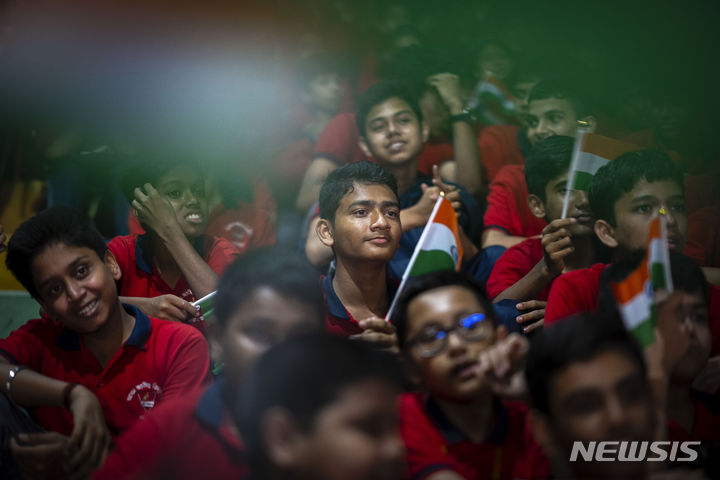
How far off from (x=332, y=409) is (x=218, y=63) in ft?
8.96

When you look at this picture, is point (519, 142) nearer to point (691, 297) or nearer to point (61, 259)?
point (691, 297)

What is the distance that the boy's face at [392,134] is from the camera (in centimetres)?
310

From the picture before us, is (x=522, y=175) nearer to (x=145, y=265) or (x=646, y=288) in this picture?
(x=646, y=288)

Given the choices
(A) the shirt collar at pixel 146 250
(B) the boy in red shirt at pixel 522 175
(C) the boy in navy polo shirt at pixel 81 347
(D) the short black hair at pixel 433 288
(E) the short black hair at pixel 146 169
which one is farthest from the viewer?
(B) the boy in red shirt at pixel 522 175

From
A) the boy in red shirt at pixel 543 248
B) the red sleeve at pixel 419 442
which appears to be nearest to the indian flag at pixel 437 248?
the boy in red shirt at pixel 543 248

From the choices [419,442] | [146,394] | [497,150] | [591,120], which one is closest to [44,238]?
[146,394]

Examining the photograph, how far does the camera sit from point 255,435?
126 cm

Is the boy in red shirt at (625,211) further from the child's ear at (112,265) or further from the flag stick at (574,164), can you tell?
the child's ear at (112,265)

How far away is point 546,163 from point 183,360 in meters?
1.61

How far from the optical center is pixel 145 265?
98.7 inches

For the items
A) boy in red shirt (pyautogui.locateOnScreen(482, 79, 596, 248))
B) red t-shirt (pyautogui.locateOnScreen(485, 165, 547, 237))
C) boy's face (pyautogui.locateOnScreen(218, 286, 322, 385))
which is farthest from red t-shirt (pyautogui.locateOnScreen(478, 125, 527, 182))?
boy's face (pyautogui.locateOnScreen(218, 286, 322, 385))

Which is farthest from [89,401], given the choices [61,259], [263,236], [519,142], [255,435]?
[519,142]

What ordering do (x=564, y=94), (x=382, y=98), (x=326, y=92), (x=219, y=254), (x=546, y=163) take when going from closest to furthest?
(x=219, y=254) < (x=546, y=163) < (x=382, y=98) < (x=564, y=94) < (x=326, y=92)

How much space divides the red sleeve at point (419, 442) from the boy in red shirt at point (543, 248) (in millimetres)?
720
